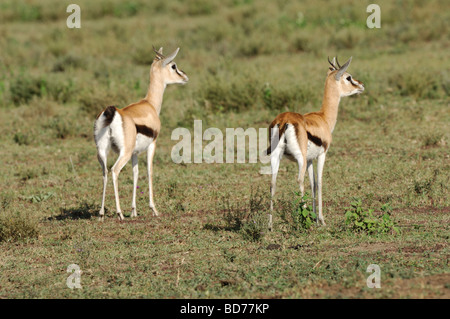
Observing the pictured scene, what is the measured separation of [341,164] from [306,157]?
279 cm

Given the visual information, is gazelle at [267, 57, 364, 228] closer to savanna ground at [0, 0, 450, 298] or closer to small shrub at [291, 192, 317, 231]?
small shrub at [291, 192, 317, 231]

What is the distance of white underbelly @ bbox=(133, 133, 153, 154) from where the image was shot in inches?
326

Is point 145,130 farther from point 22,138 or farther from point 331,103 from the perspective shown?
point 22,138

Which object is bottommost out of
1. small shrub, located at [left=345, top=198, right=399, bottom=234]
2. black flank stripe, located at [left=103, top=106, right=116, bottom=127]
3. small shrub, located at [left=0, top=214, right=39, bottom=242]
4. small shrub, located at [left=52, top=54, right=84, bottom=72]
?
small shrub, located at [left=0, top=214, right=39, bottom=242]

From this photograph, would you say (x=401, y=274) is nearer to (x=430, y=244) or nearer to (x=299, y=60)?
(x=430, y=244)

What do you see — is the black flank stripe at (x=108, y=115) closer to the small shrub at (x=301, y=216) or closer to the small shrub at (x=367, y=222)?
the small shrub at (x=301, y=216)

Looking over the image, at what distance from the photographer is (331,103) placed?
829cm

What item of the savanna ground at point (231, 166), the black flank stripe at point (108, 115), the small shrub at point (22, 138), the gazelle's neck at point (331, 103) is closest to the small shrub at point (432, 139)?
the savanna ground at point (231, 166)

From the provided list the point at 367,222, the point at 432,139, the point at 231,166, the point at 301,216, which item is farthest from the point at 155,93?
the point at 432,139

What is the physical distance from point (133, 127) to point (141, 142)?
1.20 feet

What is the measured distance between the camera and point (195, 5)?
80.2 feet

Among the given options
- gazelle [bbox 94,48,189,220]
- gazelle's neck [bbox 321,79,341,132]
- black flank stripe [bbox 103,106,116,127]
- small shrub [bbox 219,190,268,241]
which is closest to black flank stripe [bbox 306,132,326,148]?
gazelle's neck [bbox 321,79,341,132]

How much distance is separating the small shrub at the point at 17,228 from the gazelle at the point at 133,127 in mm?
916

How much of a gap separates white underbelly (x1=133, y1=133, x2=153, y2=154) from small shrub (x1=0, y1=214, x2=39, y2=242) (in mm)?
1625
